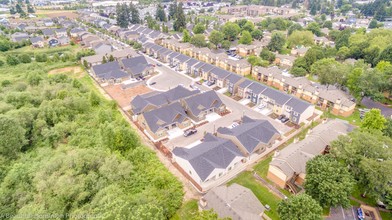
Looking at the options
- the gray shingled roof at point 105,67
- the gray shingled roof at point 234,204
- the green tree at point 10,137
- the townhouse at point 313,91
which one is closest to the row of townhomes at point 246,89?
the townhouse at point 313,91

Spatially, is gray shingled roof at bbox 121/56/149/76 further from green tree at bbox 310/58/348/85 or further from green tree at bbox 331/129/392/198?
green tree at bbox 331/129/392/198

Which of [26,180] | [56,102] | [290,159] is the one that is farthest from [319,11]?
[26,180]

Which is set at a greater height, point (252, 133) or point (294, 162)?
point (252, 133)

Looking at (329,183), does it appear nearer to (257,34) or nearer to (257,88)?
(257,88)

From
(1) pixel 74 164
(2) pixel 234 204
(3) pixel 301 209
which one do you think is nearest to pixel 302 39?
(3) pixel 301 209

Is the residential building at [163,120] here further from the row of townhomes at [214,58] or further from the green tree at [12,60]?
the green tree at [12,60]

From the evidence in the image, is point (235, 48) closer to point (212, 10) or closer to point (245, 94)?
point (245, 94)
